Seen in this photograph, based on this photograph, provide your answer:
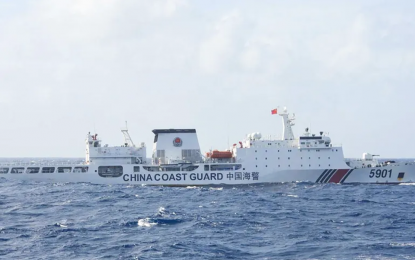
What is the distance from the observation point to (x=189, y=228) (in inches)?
909

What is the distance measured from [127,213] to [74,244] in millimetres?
7629

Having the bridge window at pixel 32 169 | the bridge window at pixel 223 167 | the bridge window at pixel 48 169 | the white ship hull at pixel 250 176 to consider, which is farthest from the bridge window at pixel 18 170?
the bridge window at pixel 223 167

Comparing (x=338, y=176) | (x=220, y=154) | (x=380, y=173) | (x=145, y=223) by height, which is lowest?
(x=145, y=223)

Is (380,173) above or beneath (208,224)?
above

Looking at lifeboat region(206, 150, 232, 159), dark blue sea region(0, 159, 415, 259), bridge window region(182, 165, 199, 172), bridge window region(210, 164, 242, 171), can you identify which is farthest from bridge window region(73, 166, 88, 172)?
lifeboat region(206, 150, 232, 159)

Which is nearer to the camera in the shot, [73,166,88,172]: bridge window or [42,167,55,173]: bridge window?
[73,166,88,172]: bridge window

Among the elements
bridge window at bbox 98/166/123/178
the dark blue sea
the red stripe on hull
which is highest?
bridge window at bbox 98/166/123/178

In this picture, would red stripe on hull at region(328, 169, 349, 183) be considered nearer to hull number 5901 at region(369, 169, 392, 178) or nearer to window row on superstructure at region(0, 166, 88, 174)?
hull number 5901 at region(369, 169, 392, 178)

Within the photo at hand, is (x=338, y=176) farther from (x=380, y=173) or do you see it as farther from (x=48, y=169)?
(x=48, y=169)

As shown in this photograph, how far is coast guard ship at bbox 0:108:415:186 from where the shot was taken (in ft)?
145

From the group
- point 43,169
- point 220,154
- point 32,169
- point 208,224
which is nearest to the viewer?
point 208,224

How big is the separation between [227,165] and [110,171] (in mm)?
10447

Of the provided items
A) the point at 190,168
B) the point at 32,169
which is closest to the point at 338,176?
the point at 190,168

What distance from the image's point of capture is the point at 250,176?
44.2 metres
